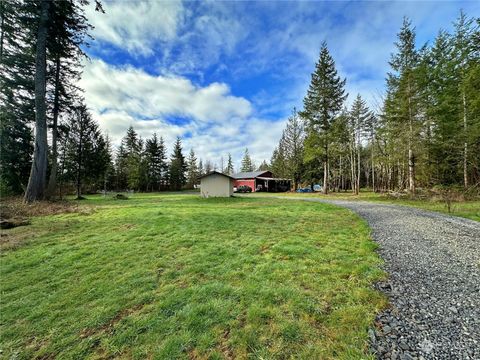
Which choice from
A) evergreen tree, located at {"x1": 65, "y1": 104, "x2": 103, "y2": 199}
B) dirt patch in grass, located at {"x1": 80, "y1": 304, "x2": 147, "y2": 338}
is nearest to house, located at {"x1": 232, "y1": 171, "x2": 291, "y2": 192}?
evergreen tree, located at {"x1": 65, "y1": 104, "x2": 103, "y2": 199}

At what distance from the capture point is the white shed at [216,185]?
68.5 ft

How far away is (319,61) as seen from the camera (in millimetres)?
22766

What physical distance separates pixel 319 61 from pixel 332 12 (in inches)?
603

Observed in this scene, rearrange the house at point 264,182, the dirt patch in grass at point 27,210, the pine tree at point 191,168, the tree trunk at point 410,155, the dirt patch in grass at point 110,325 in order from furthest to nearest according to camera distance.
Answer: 1. the pine tree at point 191,168
2. the house at point 264,182
3. the tree trunk at point 410,155
4. the dirt patch in grass at point 27,210
5. the dirt patch in grass at point 110,325

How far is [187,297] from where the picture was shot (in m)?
2.80

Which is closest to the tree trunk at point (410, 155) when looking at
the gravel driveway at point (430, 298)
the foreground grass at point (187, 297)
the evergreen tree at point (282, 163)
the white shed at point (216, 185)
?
the gravel driveway at point (430, 298)

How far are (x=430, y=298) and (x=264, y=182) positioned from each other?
34061 millimetres

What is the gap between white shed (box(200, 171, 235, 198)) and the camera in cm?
2089

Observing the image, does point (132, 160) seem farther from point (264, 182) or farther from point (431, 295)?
point (431, 295)

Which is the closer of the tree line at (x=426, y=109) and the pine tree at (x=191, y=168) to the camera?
the tree line at (x=426, y=109)

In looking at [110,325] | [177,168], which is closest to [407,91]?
[110,325]

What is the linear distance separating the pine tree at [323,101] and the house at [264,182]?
13.7 metres

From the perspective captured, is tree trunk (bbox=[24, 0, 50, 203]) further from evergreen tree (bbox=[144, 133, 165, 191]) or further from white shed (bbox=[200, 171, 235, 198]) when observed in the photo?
evergreen tree (bbox=[144, 133, 165, 191])

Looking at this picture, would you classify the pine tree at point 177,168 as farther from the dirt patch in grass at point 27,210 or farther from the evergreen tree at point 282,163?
the dirt patch in grass at point 27,210
